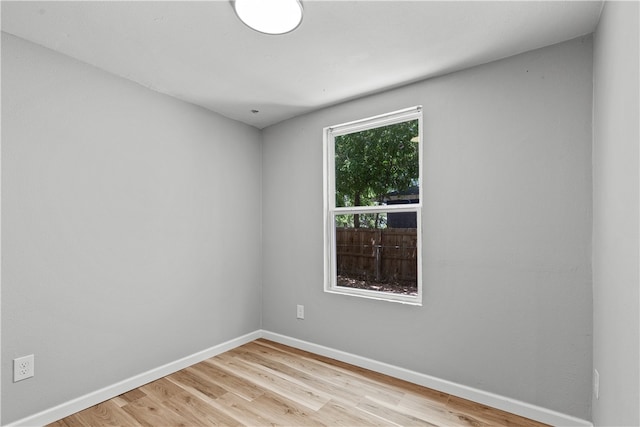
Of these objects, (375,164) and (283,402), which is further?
(375,164)

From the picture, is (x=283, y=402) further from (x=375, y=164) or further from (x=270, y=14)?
(x=270, y=14)

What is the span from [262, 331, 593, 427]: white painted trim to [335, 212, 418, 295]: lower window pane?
61 centimetres

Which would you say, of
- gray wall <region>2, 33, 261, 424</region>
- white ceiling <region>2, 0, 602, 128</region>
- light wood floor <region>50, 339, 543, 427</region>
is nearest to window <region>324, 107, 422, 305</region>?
white ceiling <region>2, 0, 602, 128</region>

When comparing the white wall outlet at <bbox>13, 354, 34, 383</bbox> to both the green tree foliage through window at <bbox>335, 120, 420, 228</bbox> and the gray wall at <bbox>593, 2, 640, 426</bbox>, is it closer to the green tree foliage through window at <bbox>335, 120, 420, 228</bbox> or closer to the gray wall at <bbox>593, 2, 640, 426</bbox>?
the green tree foliage through window at <bbox>335, 120, 420, 228</bbox>

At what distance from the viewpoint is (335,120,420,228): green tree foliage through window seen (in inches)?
102

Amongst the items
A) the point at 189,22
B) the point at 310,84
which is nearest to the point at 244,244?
the point at 310,84

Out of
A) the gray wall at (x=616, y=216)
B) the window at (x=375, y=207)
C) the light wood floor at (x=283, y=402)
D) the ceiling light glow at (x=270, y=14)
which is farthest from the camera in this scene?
A: the window at (x=375, y=207)

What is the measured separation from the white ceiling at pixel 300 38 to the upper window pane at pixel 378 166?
0.44m

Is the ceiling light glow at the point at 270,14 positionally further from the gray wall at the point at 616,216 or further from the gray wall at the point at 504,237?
the gray wall at the point at 616,216

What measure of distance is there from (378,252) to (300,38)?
1795 millimetres

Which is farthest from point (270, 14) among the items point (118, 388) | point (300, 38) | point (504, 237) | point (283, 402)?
point (118, 388)

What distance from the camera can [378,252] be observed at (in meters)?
2.81

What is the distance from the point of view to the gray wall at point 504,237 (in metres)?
1.87

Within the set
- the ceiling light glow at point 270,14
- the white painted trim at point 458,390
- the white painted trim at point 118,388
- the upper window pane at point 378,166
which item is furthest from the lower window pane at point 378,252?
the ceiling light glow at point 270,14
